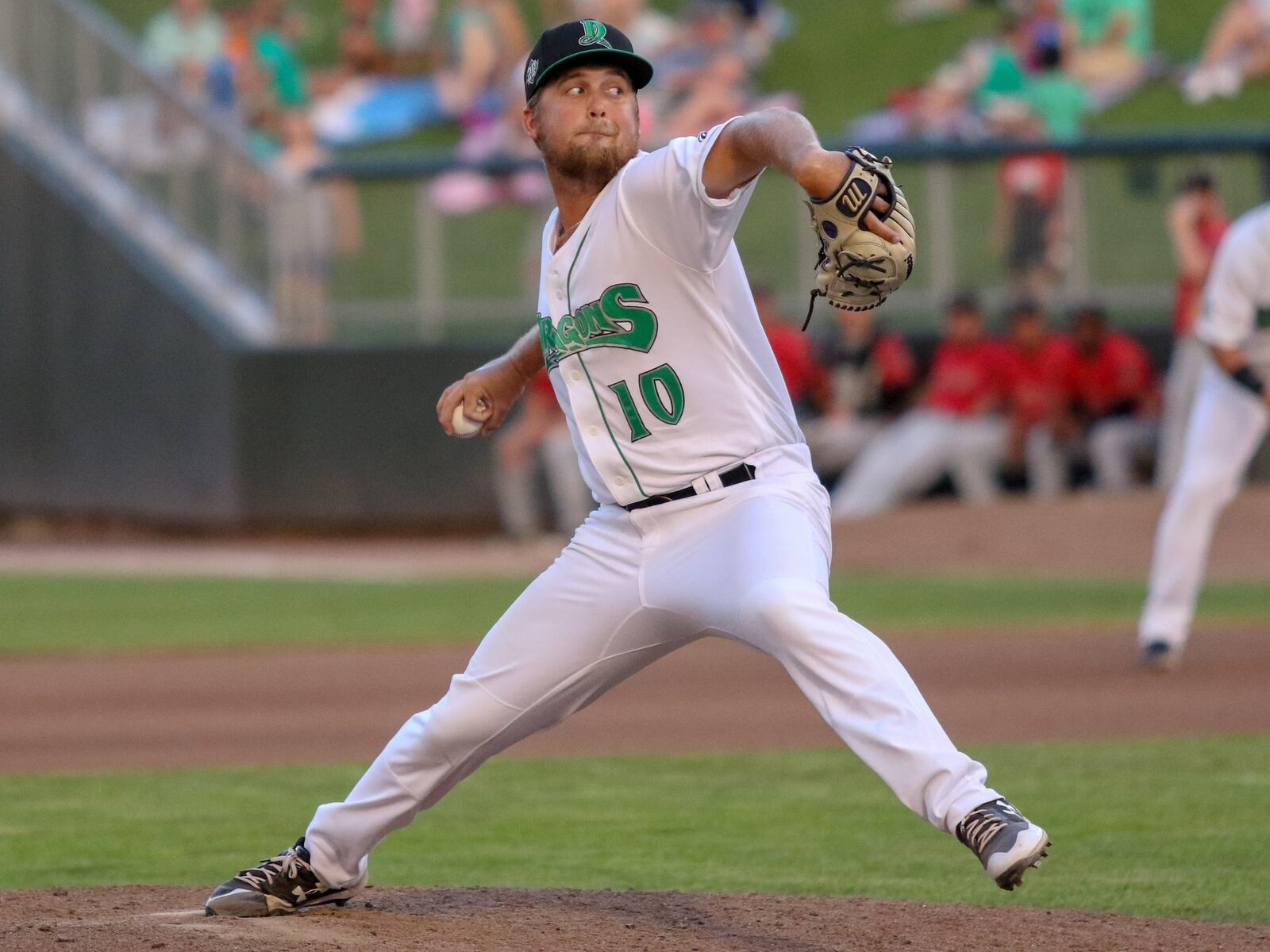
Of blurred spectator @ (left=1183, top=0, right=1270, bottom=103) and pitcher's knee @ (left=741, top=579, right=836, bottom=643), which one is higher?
blurred spectator @ (left=1183, top=0, right=1270, bottom=103)

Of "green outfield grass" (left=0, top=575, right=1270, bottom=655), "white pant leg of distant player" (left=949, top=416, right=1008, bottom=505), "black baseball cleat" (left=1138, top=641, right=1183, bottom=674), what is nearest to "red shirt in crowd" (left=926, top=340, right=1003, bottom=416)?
"white pant leg of distant player" (left=949, top=416, right=1008, bottom=505)

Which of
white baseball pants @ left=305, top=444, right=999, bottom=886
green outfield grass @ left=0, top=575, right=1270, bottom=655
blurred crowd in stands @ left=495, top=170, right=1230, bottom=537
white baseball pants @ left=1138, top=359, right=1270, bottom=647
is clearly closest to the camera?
white baseball pants @ left=305, top=444, right=999, bottom=886

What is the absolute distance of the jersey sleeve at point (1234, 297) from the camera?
809 cm

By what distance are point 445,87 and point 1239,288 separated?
12.6 m

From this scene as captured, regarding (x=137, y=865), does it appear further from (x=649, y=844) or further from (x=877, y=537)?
(x=877, y=537)

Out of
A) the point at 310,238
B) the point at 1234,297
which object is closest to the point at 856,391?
the point at 310,238

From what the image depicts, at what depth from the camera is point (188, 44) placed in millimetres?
18562

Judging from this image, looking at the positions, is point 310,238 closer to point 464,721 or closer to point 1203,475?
point 1203,475

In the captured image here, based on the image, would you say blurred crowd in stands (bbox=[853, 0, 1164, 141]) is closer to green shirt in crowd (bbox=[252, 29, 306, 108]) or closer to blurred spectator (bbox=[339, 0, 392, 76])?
blurred spectator (bbox=[339, 0, 392, 76])

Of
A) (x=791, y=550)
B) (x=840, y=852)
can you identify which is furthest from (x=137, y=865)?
(x=791, y=550)

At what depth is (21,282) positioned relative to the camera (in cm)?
1777

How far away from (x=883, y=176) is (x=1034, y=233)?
39.4ft

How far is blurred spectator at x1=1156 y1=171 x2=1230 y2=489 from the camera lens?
13773 mm

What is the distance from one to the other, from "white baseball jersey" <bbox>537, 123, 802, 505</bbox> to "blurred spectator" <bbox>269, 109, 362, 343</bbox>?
1200 centimetres
